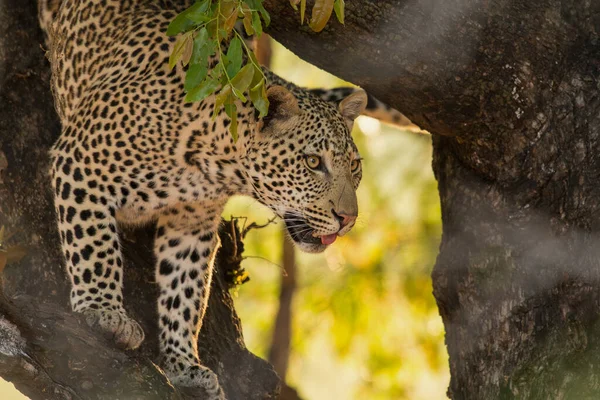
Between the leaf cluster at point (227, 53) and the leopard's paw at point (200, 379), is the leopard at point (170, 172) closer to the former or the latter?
the leopard's paw at point (200, 379)

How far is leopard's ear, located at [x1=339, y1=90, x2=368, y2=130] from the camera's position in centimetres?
715

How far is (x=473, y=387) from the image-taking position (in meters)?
6.76

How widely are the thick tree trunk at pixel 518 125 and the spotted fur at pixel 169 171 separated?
50cm

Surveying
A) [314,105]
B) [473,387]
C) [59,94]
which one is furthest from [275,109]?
[473,387]

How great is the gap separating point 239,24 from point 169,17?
2.12 feet

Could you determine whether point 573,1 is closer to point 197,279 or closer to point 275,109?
point 275,109

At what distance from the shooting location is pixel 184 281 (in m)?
7.14

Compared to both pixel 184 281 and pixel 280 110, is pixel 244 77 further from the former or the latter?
pixel 184 281

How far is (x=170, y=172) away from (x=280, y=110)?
2.46ft

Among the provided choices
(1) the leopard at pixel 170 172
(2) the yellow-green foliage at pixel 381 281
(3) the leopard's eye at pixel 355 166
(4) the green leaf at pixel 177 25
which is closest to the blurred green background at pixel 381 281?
(2) the yellow-green foliage at pixel 381 281

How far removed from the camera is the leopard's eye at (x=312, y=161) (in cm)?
676

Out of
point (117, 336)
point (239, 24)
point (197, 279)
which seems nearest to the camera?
point (117, 336)

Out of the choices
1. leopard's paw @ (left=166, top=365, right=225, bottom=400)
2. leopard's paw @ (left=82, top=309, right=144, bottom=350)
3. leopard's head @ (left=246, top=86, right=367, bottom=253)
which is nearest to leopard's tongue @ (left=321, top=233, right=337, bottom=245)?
leopard's head @ (left=246, top=86, right=367, bottom=253)

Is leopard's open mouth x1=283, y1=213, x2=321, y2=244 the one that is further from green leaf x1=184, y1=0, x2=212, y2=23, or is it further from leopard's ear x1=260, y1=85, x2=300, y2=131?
green leaf x1=184, y1=0, x2=212, y2=23
